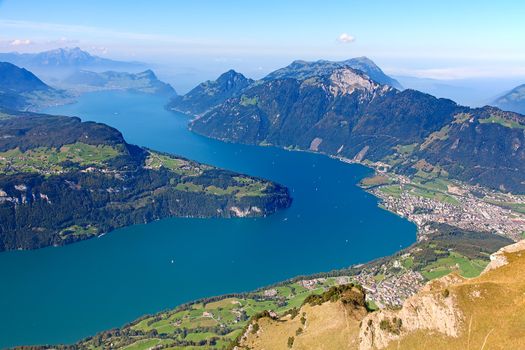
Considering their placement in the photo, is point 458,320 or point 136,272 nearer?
point 458,320

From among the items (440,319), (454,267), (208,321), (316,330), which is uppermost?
(440,319)

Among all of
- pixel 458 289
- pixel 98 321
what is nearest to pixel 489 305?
pixel 458 289

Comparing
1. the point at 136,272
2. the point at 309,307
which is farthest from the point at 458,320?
the point at 136,272

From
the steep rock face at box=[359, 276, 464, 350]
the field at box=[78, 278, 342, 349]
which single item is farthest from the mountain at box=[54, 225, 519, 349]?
the steep rock face at box=[359, 276, 464, 350]

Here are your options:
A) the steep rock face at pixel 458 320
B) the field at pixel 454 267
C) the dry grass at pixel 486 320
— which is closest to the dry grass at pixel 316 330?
the steep rock face at pixel 458 320

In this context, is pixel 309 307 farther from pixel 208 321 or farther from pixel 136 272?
pixel 136 272

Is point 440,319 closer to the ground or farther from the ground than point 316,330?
farther from the ground

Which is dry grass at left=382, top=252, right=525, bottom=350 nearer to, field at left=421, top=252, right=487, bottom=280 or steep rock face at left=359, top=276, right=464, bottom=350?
steep rock face at left=359, top=276, right=464, bottom=350

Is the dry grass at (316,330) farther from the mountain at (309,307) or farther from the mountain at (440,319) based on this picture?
the mountain at (309,307)

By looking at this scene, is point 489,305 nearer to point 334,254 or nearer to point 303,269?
point 303,269

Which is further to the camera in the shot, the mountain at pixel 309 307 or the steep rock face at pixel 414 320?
the mountain at pixel 309 307

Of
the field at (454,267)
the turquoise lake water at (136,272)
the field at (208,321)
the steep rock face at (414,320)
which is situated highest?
Result: the steep rock face at (414,320)
